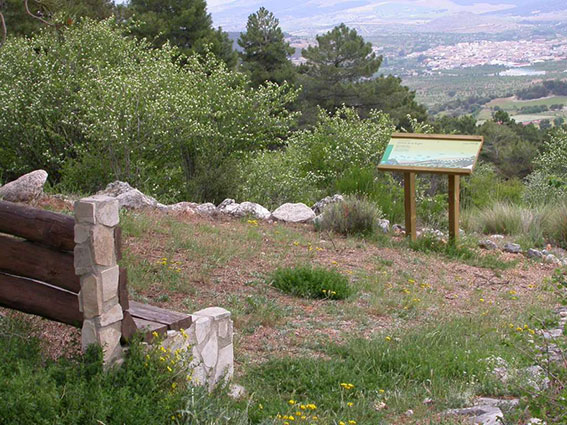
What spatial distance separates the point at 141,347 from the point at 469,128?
3554 cm

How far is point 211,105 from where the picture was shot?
12836 millimetres

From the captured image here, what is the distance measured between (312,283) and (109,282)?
3.03 m

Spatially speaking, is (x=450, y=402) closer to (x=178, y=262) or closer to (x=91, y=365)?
(x=91, y=365)

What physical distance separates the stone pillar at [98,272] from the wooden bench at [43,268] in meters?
0.06

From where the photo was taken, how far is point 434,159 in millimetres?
8922

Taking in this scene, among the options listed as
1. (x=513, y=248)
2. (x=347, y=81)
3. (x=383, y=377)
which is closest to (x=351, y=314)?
(x=383, y=377)

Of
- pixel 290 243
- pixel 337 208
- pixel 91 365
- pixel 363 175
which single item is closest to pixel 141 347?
pixel 91 365

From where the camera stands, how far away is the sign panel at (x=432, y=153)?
8.71 metres

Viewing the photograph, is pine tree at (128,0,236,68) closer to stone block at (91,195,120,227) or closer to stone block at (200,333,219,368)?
stone block at (200,333,219,368)

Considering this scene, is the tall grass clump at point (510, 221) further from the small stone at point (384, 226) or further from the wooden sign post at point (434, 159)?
the wooden sign post at point (434, 159)

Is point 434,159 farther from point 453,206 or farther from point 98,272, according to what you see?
point 98,272

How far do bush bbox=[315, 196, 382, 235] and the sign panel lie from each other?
0.58 meters

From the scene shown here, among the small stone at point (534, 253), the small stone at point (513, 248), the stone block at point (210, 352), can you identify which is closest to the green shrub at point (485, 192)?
the small stone at point (513, 248)

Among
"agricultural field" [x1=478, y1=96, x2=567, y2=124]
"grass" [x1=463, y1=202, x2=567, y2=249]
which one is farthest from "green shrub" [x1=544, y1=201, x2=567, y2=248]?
"agricultural field" [x1=478, y1=96, x2=567, y2=124]
